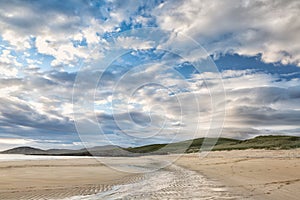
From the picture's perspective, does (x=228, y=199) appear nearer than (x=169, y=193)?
Yes

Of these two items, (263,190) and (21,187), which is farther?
(21,187)

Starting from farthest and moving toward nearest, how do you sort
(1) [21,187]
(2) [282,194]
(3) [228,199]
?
1. (1) [21,187]
2. (2) [282,194]
3. (3) [228,199]

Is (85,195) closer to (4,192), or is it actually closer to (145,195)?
(145,195)

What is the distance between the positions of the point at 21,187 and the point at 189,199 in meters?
8.78

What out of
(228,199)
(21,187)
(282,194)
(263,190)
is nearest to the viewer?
(228,199)

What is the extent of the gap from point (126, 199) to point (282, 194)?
677 centimetres

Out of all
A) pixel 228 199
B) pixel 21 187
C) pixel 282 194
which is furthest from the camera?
pixel 21 187

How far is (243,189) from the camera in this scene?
15047 millimetres

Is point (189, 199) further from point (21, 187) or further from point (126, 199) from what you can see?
point (21, 187)

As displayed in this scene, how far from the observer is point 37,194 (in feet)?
45.2

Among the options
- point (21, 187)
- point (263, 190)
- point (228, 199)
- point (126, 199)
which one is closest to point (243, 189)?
point (263, 190)

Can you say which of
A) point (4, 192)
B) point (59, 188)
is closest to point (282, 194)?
point (59, 188)

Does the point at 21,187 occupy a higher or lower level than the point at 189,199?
higher

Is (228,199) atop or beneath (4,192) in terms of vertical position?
beneath
